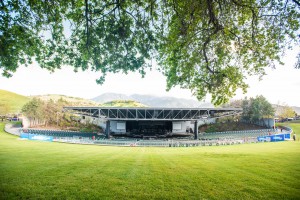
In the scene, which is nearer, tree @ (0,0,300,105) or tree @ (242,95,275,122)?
tree @ (0,0,300,105)

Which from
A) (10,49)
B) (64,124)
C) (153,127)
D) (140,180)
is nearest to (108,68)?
(10,49)

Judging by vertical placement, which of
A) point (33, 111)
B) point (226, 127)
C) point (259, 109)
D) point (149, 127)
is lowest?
point (226, 127)

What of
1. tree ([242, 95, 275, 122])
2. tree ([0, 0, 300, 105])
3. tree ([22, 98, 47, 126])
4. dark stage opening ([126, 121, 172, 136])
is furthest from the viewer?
tree ([242, 95, 275, 122])

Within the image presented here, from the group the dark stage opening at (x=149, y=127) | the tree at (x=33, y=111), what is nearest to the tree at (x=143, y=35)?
the dark stage opening at (x=149, y=127)

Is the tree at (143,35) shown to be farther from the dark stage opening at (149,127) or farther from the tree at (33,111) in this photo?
the tree at (33,111)

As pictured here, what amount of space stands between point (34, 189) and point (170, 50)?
26.8 feet

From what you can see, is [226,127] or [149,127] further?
[226,127]

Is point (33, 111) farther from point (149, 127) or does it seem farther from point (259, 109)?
point (259, 109)

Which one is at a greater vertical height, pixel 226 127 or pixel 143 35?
pixel 143 35

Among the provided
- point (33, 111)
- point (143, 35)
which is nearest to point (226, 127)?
point (143, 35)

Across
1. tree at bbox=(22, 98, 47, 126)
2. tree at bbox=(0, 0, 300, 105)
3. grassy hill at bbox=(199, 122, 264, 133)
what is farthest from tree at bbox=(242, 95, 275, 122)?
tree at bbox=(22, 98, 47, 126)

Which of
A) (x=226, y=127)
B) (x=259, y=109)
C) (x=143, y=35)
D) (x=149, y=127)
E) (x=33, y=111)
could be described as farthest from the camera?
(x=226, y=127)

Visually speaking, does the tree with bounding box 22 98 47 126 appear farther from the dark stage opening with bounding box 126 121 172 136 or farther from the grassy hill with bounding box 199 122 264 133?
the grassy hill with bounding box 199 122 264 133

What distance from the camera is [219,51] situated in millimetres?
9703
